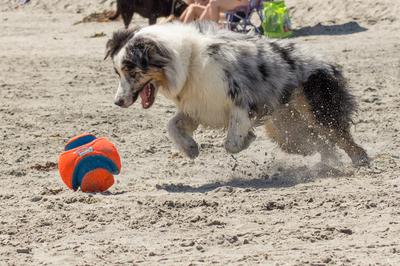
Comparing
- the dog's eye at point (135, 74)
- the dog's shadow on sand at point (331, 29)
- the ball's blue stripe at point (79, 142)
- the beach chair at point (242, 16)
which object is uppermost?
the dog's eye at point (135, 74)

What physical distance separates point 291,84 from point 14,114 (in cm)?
344

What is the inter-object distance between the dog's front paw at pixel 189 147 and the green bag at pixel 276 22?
794cm

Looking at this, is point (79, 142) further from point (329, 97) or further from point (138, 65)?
point (329, 97)

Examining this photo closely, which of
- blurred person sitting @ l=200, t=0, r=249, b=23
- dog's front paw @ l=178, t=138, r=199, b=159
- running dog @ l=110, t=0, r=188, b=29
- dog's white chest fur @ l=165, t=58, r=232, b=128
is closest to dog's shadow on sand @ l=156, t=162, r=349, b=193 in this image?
dog's front paw @ l=178, t=138, r=199, b=159

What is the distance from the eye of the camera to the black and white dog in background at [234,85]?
7184mm

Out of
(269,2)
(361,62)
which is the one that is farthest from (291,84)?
(269,2)

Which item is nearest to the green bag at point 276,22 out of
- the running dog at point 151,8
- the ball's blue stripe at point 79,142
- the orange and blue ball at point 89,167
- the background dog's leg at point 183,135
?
the running dog at point 151,8

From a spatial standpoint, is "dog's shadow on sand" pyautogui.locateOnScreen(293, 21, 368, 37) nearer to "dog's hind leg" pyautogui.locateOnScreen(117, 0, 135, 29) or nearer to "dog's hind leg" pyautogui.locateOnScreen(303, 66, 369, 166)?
"dog's hind leg" pyautogui.locateOnScreen(117, 0, 135, 29)

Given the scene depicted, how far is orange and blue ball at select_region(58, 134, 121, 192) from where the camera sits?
22.5ft

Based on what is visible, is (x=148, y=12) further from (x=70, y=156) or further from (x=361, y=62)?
(x=70, y=156)

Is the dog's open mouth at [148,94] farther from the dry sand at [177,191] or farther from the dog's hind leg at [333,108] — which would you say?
the dog's hind leg at [333,108]

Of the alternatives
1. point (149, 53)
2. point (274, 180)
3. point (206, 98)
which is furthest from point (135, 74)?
point (274, 180)

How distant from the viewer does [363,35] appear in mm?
14570

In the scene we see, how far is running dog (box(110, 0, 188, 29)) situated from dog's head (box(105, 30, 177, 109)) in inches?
359
